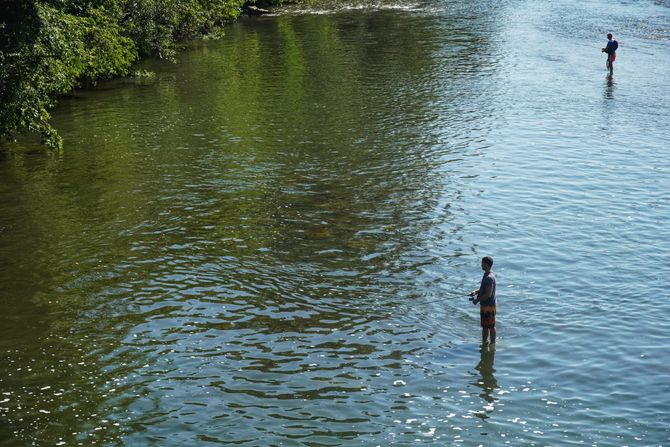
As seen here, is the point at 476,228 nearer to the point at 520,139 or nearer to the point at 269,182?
the point at 269,182

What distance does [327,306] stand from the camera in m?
25.2

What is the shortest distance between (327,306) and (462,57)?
43713mm

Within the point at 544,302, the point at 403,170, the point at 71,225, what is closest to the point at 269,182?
the point at 403,170

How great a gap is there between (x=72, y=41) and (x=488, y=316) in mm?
28327

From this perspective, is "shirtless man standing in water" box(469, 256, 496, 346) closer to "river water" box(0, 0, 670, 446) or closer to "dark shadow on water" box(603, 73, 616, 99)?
"river water" box(0, 0, 670, 446)

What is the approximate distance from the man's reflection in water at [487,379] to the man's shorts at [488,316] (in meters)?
0.67

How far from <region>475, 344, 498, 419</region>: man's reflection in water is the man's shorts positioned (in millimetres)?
666

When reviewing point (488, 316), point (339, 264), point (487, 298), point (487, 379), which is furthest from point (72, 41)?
point (487, 379)

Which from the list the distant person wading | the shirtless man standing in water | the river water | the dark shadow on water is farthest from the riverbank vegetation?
the distant person wading

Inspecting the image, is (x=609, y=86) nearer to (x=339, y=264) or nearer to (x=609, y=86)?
(x=609, y=86)

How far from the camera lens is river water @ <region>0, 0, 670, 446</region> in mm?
19688

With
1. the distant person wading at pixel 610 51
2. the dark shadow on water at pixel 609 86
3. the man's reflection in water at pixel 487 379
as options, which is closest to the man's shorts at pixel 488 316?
the man's reflection in water at pixel 487 379

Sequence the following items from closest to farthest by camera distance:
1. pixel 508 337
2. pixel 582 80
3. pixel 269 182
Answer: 1. pixel 508 337
2. pixel 269 182
3. pixel 582 80

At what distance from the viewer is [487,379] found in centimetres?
2122
